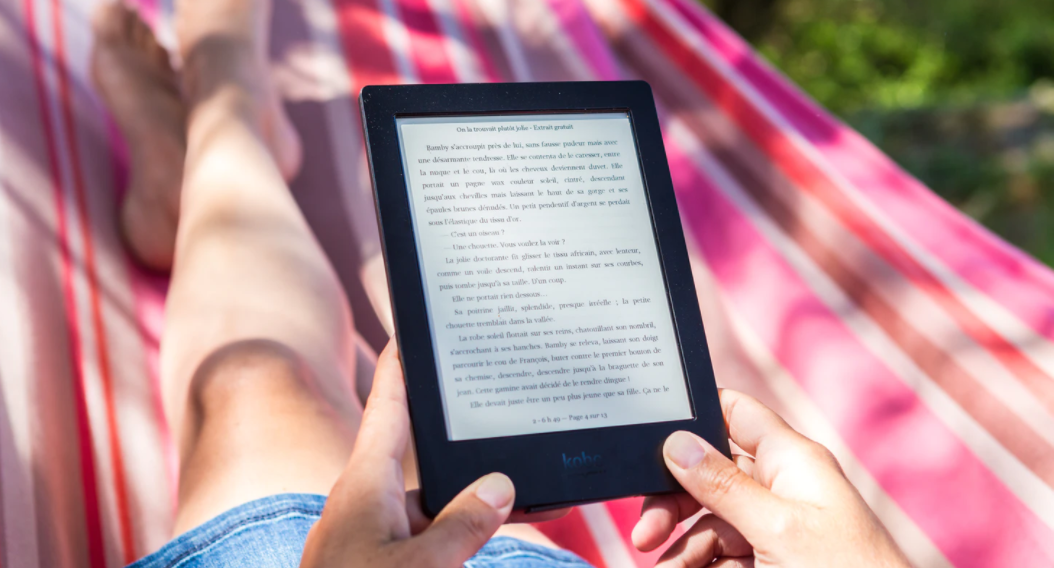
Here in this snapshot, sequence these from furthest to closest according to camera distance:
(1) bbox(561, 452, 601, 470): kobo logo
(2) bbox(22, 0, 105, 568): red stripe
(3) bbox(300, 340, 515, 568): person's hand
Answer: (2) bbox(22, 0, 105, 568): red stripe < (1) bbox(561, 452, 601, 470): kobo logo < (3) bbox(300, 340, 515, 568): person's hand

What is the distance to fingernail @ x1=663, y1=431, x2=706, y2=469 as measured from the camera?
1.90 feet

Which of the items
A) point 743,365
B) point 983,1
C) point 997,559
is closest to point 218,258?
point 743,365

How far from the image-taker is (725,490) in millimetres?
563

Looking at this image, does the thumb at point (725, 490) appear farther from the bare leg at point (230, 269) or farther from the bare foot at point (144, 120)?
the bare foot at point (144, 120)

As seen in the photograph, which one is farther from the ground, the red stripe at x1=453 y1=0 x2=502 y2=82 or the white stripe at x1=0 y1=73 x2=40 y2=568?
the red stripe at x1=453 y1=0 x2=502 y2=82

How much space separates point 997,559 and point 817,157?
64 cm

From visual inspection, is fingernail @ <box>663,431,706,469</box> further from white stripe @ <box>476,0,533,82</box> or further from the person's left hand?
white stripe @ <box>476,0,533,82</box>

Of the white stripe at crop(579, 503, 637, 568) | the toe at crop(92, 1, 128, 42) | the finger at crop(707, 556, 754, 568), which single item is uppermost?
the toe at crop(92, 1, 128, 42)

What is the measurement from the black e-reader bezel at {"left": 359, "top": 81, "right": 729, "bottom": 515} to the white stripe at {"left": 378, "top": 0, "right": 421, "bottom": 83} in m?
0.92

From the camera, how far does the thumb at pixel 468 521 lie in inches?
19.1

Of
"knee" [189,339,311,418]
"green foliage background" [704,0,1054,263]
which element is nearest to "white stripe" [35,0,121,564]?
"knee" [189,339,311,418]

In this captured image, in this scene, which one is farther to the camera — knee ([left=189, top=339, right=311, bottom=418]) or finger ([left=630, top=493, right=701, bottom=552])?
knee ([left=189, top=339, right=311, bottom=418])

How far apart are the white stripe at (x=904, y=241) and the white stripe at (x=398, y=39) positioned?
1.58 ft

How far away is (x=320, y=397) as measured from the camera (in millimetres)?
847
